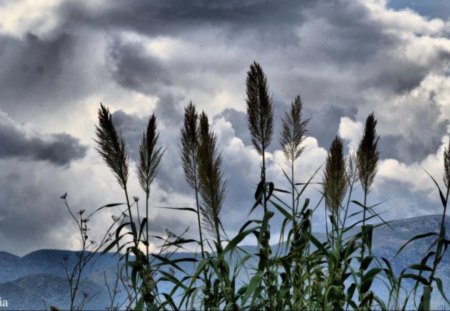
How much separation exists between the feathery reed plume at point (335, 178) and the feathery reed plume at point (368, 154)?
0.24 metres

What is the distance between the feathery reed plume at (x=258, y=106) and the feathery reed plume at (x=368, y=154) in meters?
0.71

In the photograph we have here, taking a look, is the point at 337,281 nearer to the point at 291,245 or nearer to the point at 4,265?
the point at 291,245

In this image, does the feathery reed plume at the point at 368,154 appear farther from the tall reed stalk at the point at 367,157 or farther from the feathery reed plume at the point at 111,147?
the feathery reed plume at the point at 111,147

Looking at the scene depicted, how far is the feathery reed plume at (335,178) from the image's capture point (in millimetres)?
4777

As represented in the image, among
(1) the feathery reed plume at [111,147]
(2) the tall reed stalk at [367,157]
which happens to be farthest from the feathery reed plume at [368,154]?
(1) the feathery reed plume at [111,147]

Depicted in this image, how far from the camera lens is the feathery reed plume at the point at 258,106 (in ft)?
15.6

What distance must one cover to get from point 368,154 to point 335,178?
1.30 feet

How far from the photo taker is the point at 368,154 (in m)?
5.03

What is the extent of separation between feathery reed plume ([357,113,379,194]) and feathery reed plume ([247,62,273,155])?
71cm

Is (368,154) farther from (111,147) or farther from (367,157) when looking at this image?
(111,147)

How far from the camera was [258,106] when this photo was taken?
15.6 feet

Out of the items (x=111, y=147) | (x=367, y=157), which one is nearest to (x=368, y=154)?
(x=367, y=157)

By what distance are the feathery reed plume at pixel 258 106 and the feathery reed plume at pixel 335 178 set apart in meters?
0.44

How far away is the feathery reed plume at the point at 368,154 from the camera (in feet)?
16.4
